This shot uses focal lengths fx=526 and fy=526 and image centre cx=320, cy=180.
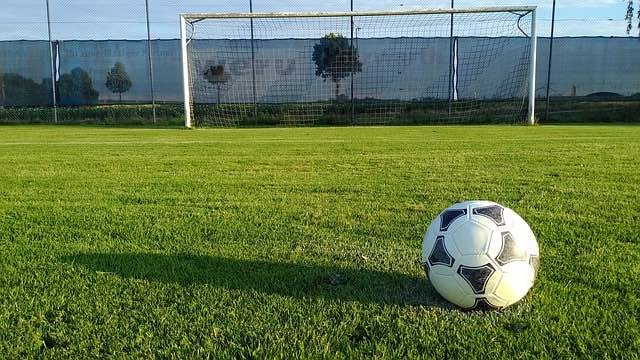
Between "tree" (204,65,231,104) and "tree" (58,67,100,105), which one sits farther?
"tree" (58,67,100,105)

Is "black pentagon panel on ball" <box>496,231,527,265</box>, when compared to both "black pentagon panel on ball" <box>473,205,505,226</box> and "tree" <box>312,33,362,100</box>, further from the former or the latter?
"tree" <box>312,33,362,100</box>

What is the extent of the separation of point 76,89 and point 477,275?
19.9 m

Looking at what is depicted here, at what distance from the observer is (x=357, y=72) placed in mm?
18344

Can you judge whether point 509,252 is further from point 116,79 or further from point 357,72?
point 116,79

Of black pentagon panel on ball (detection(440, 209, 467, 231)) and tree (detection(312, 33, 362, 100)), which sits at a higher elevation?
tree (detection(312, 33, 362, 100))

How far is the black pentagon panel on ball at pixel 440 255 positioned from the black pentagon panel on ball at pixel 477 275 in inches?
2.8

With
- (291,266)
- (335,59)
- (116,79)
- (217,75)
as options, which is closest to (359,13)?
(335,59)

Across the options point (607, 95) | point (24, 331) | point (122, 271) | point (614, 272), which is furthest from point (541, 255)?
point (607, 95)

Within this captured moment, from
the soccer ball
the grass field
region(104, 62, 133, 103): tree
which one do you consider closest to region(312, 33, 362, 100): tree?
region(104, 62, 133, 103): tree

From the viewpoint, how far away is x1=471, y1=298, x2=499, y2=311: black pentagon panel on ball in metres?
2.34

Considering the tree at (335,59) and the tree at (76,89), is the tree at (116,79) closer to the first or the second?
the tree at (76,89)

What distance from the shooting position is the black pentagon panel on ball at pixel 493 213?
2.44 metres

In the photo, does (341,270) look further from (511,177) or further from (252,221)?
(511,177)

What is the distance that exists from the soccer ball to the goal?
15.8 metres
